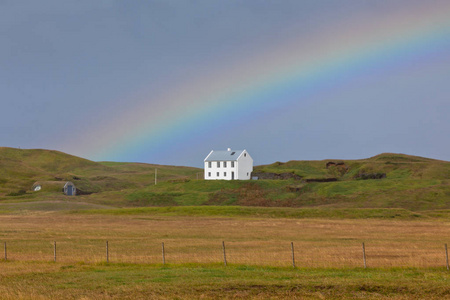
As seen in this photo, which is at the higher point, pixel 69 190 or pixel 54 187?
pixel 54 187

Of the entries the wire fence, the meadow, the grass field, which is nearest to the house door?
the meadow

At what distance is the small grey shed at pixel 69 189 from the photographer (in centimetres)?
13175

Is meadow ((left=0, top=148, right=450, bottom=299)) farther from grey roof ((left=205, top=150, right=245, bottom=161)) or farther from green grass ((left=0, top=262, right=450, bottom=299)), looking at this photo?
grey roof ((left=205, top=150, right=245, bottom=161))

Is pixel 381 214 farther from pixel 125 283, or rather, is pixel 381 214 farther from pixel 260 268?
pixel 125 283

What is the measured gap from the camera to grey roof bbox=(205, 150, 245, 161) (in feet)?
417

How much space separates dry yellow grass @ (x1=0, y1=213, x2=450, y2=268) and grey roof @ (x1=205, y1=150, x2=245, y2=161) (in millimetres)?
67476

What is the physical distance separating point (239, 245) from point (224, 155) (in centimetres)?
8970

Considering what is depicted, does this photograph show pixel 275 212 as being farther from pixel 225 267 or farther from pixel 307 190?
pixel 225 267

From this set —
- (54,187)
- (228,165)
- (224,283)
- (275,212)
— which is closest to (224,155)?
(228,165)

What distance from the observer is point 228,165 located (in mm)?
126125

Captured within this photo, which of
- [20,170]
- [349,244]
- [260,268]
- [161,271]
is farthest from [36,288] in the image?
[20,170]

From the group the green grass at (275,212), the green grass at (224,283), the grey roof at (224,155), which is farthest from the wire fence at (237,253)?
the grey roof at (224,155)

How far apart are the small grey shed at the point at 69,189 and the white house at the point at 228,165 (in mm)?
35352

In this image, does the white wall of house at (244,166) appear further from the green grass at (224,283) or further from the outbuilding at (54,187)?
the green grass at (224,283)
